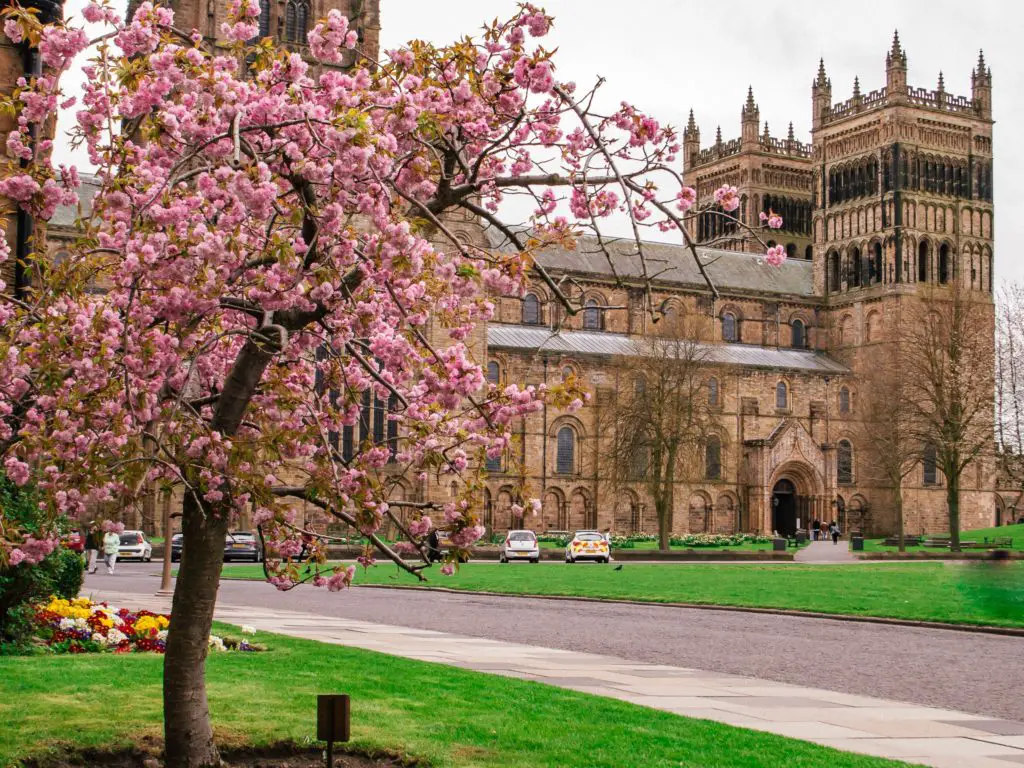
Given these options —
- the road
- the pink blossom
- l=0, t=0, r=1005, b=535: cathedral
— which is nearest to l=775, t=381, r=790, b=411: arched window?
l=0, t=0, r=1005, b=535: cathedral

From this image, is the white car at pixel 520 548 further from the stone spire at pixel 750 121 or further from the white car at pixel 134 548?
the stone spire at pixel 750 121

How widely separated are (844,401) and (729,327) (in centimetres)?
987

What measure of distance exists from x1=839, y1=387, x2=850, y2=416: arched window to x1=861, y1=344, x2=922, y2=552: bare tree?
11.1ft

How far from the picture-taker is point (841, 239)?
9812 centimetres

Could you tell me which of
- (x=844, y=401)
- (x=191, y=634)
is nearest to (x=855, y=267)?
(x=844, y=401)

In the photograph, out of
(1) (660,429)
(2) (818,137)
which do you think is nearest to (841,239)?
(2) (818,137)

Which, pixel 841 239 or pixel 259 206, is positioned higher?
pixel 841 239

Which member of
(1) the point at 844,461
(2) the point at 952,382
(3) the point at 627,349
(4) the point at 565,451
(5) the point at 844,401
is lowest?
(1) the point at 844,461

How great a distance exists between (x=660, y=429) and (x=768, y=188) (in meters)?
51.1

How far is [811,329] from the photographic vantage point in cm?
9769

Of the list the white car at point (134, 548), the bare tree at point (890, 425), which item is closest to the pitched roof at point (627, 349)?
the bare tree at point (890, 425)

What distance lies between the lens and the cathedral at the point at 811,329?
265ft

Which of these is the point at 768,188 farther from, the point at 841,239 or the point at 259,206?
the point at 259,206

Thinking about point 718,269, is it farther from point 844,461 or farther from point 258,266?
point 258,266
